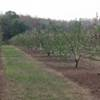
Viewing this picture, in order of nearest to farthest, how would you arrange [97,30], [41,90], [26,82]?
[41,90], [26,82], [97,30]

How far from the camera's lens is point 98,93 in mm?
15445

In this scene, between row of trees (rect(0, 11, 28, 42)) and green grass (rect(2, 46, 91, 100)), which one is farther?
row of trees (rect(0, 11, 28, 42))

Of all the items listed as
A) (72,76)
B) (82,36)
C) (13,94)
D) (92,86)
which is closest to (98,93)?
(92,86)

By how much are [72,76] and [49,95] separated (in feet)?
22.6

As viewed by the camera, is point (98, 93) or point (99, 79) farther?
point (99, 79)

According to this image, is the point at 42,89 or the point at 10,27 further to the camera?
the point at 10,27

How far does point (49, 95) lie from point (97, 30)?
10.6 m

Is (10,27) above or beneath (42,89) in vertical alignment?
beneath

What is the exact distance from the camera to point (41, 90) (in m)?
16.1

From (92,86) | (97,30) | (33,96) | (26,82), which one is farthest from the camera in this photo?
(97,30)

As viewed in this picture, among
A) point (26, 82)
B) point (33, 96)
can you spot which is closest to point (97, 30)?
point (26, 82)

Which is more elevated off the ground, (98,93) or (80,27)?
(80,27)

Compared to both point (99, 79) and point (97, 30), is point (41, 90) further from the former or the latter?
point (97, 30)

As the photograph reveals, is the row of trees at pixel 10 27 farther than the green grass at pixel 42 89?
Yes
